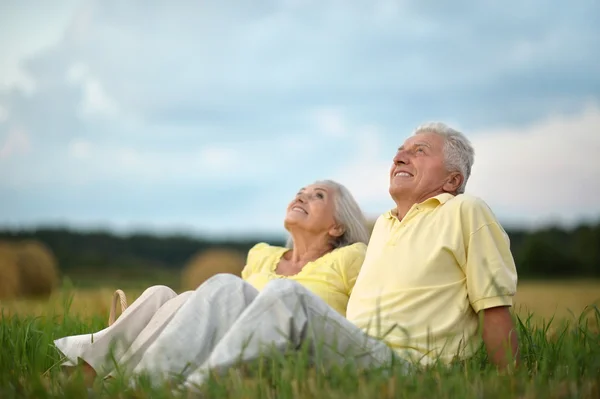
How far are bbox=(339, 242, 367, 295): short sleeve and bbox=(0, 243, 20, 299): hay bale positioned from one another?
27.2 feet

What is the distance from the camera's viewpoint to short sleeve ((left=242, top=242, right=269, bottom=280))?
4.40 m

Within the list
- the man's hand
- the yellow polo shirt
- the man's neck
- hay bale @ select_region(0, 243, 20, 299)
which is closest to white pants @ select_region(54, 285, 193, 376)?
the yellow polo shirt

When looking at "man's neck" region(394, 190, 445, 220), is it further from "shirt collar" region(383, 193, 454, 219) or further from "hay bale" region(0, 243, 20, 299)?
"hay bale" region(0, 243, 20, 299)

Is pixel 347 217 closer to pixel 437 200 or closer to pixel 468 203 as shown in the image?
pixel 437 200

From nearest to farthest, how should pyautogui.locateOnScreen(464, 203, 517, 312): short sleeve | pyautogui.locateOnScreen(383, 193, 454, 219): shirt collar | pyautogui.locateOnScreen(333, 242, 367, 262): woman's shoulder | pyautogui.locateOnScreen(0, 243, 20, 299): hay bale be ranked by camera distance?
pyautogui.locateOnScreen(464, 203, 517, 312): short sleeve, pyautogui.locateOnScreen(383, 193, 454, 219): shirt collar, pyautogui.locateOnScreen(333, 242, 367, 262): woman's shoulder, pyautogui.locateOnScreen(0, 243, 20, 299): hay bale

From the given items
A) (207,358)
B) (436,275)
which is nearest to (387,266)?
(436,275)

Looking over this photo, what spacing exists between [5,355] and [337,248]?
1837mm

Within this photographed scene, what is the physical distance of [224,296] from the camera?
281 cm

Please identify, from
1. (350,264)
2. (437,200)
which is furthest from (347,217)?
(437,200)

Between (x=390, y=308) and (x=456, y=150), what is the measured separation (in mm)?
822

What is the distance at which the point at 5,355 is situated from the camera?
3.28 m

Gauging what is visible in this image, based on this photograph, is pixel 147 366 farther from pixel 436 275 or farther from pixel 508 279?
pixel 508 279

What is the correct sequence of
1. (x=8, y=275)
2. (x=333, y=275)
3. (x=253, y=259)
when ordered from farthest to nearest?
(x=8, y=275) < (x=253, y=259) < (x=333, y=275)

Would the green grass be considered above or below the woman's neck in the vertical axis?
below
